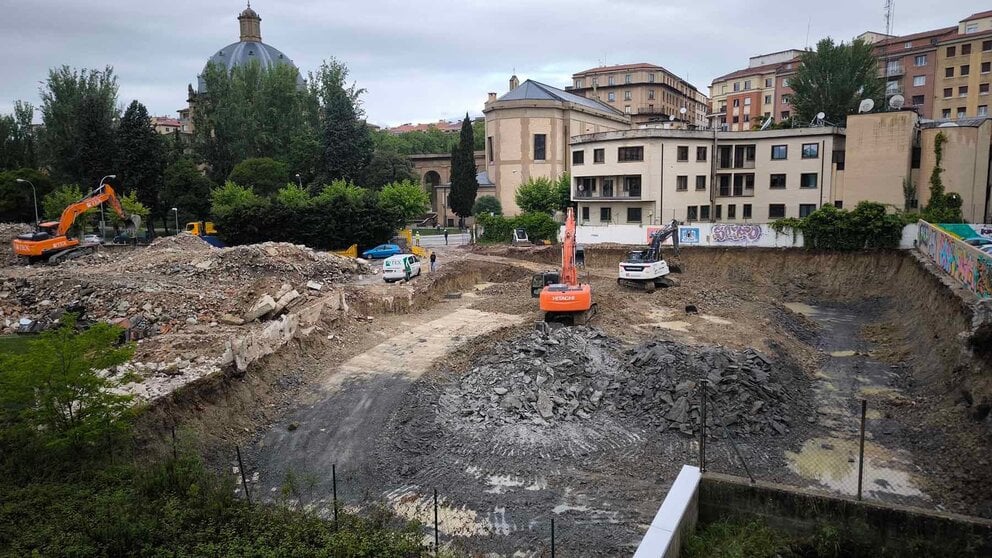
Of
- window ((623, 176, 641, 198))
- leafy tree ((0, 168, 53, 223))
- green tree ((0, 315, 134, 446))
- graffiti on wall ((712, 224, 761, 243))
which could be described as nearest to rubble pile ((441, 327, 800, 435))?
green tree ((0, 315, 134, 446))

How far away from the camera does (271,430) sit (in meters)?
18.3

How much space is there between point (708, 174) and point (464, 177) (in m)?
29.8

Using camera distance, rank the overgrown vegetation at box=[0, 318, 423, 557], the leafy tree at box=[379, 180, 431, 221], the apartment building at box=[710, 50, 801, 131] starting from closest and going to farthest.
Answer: the overgrown vegetation at box=[0, 318, 423, 557] < the leafy tree at box=[379, 180, 431, 221] < the apartment building at box=[710, 50, 801, 131]

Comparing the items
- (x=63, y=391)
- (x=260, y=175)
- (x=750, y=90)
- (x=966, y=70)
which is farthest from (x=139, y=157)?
(x=966, y=70)

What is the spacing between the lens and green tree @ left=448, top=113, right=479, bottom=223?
246 ft

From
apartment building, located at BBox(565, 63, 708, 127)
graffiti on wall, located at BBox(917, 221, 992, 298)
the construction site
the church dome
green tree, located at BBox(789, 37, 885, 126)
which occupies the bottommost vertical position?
the construction site

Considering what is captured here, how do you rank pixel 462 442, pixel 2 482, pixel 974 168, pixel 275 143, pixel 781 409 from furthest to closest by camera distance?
pixel 275 143, pixel 974 168, pixel 781 409, pixel 462 442, pixel 2 482

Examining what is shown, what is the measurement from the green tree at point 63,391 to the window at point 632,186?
43.9 meters

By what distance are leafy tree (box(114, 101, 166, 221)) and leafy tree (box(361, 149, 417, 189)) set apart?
2070cm

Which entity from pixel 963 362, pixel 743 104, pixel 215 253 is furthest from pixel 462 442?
pixel 743 104

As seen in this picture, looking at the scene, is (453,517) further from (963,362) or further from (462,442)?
(963,362)

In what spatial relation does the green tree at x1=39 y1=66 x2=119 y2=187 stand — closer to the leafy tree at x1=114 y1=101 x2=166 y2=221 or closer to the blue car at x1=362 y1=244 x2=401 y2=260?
the leafy tree at x1=114 y1=101 x2=166 y2=221

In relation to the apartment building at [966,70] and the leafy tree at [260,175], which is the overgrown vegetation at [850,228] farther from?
the leafy tree at [260,175]

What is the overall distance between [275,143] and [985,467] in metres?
72.0
